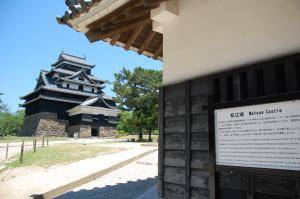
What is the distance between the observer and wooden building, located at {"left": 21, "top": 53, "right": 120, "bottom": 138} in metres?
44.9

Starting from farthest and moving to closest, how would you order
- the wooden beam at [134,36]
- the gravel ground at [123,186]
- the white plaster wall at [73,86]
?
the white plaster wall at [73,86] < the gravel ground at [123,186] < the wooden beam at [134,36]

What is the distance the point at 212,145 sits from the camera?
3.48 metres

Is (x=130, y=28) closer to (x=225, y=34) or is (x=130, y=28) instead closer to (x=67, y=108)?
(x=225, y=34)

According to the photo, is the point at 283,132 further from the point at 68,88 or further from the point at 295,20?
the point at 68,88

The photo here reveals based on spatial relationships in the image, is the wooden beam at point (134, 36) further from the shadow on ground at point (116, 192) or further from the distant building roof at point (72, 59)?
the distant building roof at point (72, 59)

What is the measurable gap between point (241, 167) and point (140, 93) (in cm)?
3304

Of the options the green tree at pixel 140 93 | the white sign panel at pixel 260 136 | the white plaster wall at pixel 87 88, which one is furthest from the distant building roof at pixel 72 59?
the white sign panel at pixel 260 136

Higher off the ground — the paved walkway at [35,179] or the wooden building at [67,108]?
the wooden building at [67,108]

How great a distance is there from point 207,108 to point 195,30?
1391 mm

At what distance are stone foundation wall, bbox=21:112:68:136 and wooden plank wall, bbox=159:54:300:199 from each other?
43556 mm

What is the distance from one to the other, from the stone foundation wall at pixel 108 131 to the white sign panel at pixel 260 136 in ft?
146

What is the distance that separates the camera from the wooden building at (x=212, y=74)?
312cm

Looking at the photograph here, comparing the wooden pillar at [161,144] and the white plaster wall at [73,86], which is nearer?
the wooden pillar at [161,144]

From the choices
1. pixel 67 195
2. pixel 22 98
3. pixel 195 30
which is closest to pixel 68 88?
pixel 22 98
